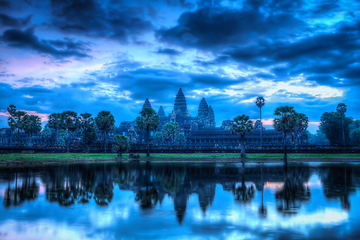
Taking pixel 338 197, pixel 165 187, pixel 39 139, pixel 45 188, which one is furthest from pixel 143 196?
pixel 39 139

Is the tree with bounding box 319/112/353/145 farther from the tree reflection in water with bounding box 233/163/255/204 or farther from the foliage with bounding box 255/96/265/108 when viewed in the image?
the tree reflection in water with bounding box 233/163/255/204

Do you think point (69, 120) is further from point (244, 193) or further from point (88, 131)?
point (244, 193)

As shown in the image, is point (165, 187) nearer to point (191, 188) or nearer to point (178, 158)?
point (191, 188)

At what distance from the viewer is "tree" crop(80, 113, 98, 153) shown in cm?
8031

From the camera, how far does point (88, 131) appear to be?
8212cm

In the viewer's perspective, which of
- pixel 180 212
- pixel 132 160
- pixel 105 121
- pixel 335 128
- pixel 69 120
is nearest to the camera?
pixel 180 212

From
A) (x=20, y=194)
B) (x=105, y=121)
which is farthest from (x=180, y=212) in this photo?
(x=105, y=121)

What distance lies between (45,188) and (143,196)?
8350mm

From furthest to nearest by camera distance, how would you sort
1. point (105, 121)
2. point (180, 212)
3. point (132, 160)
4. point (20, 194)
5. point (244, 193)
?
point (105, 121), point (132, 160), point (244, 193), point (20, 194), point (180, 212)

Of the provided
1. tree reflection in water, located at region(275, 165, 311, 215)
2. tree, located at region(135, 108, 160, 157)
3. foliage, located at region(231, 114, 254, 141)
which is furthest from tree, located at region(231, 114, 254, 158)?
tree reflection in water, located at region(275, 165, 311, 215)

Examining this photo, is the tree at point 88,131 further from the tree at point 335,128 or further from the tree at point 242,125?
the tree at point 335,128

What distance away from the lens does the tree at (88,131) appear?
80.3 metres

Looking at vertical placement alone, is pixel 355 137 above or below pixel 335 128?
below

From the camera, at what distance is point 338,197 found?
17.8 metres
